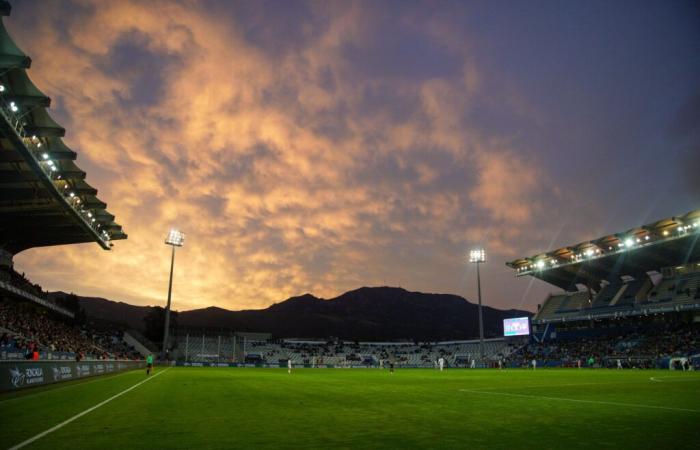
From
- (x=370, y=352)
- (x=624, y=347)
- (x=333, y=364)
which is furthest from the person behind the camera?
(x=370, y=352)

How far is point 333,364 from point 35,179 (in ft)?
204

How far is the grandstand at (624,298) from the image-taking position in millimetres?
57969

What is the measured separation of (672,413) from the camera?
396 inches

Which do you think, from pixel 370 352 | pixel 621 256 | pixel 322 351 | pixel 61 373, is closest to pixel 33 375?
pixel 61 373

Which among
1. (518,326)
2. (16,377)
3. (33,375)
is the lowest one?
(33,375)

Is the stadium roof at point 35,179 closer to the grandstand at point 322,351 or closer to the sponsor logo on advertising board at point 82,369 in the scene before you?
the sponsor logo on advertising board at point 82,369

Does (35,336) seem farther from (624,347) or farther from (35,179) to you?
(624,347)

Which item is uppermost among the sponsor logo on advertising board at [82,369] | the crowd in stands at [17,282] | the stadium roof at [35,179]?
the stadium roof at [35,179]

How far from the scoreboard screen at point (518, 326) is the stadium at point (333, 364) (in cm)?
35

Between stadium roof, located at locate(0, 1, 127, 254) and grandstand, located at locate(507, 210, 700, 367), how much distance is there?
5778cm

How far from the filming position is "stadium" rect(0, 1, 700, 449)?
7.95 metres

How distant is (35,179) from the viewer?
3288 centimetres

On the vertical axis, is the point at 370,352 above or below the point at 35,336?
below

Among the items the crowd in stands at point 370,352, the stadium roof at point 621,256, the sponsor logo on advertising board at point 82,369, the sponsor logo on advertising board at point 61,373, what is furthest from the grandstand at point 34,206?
the stadium roof at point 621,256
